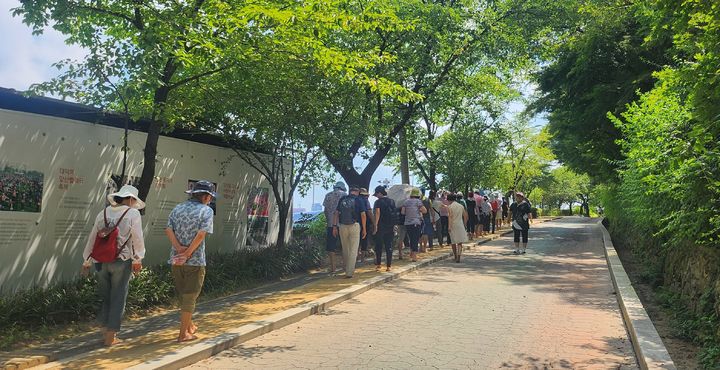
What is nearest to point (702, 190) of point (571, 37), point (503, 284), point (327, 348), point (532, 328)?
point (532, 328)

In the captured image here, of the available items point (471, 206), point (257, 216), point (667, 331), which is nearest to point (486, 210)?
point (471, 206)

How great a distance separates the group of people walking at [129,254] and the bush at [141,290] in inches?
47.4

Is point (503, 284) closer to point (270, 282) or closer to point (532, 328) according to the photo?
point (532, 328)

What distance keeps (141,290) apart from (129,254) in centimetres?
222

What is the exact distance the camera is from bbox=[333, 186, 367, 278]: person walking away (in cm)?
1058

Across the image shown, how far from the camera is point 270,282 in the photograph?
11.1m

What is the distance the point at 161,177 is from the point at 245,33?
3.65 meters

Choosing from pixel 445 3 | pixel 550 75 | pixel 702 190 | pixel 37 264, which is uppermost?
pixel 445 3

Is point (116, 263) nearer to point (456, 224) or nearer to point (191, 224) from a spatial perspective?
point (191, 224)

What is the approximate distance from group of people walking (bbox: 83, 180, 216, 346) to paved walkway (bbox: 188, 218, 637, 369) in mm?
930

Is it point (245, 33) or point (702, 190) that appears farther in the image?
point (245, 33)

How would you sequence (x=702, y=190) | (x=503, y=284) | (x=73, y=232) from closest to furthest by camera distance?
1. (x=702, y=190)
2. (x=73, y=232)
3. (x=503, y=284)

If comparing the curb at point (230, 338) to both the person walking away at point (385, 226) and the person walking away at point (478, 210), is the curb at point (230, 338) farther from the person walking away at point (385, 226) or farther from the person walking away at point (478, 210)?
the person walking away at point (478, 210)

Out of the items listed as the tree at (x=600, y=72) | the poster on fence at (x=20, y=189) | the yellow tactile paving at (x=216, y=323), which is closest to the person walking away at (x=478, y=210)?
the tree at (x=600, y=72)
